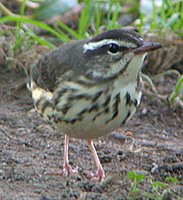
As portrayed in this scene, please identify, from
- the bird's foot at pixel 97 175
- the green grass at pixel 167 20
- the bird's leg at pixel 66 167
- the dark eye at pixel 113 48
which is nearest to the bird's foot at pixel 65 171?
the bird's leg at pixel 66 167

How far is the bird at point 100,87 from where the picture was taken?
5.73 meters

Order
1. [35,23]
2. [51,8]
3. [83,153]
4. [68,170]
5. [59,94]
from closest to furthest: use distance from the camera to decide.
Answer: [59,94]
[68,170]
[83,153]
[35,23]
[51,8]

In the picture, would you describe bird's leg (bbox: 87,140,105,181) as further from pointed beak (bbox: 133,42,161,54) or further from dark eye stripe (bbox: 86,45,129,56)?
pointed beak (bbox: 133,42,161,54)

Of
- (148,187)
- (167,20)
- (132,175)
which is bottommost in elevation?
(167,20)

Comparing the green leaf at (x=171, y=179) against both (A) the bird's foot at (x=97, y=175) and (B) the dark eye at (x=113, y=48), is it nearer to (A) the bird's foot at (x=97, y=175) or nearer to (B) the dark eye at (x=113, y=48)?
(A) the bird's foot at (x=97, y=175)

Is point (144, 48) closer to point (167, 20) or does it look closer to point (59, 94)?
point (59, 94)

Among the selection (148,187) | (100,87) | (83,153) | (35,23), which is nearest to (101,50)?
(100,87)

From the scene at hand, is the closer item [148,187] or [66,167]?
[148,187]

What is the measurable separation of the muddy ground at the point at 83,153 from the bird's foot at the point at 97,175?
4 centimetres

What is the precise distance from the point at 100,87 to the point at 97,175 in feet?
2.14

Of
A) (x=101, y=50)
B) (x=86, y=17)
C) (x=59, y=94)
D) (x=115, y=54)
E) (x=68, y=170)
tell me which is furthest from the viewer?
(x=86, y=17)

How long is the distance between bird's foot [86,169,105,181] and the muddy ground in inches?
1.8

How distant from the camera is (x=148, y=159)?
6.59 m

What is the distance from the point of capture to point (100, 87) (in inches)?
231
